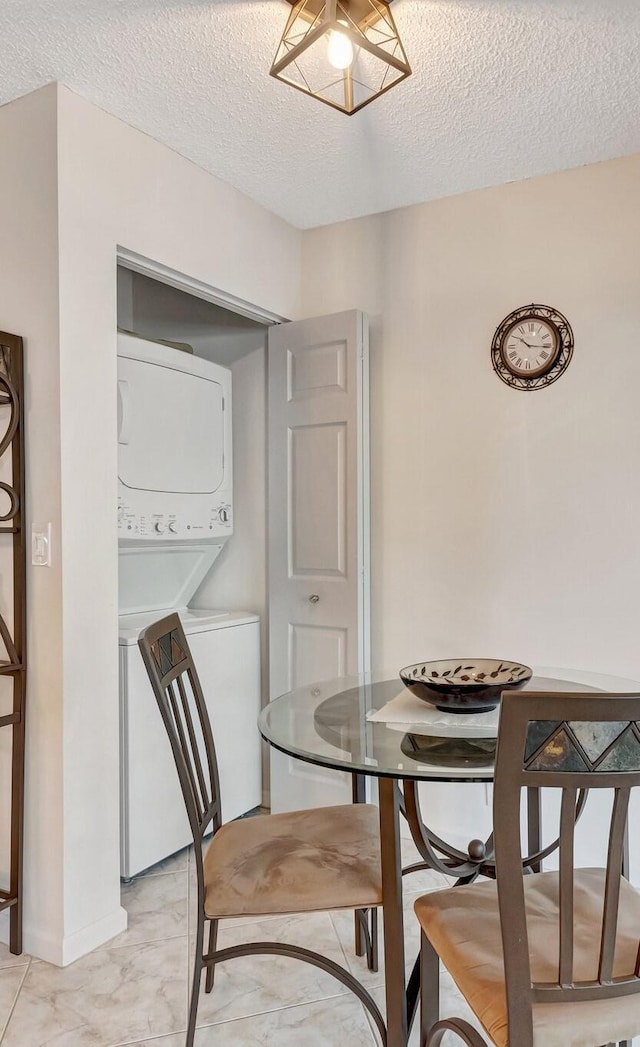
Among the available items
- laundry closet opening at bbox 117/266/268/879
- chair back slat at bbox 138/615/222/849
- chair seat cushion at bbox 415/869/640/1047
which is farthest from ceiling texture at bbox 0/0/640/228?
chair seat cushion at bbox 415/869/640/1047

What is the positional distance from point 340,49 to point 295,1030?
2413mm

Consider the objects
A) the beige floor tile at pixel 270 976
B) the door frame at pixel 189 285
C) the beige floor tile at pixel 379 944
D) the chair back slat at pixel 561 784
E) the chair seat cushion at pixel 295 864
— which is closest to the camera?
the chair back slat at pixel 561 784

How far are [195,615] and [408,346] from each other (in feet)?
4.92

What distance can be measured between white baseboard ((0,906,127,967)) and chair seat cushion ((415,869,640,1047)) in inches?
46.1

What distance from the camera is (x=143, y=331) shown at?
352cm

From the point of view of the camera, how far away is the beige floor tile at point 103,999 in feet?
5.82

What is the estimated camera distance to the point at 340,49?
1725 mm

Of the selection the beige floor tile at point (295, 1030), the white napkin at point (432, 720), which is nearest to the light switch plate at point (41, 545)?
the white napkin at point (432, 720)

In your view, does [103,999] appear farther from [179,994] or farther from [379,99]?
[379,99]

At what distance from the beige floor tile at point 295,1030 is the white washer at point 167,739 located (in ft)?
2.69

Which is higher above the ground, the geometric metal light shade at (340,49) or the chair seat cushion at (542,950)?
the geometric metal light shade at (340,49)

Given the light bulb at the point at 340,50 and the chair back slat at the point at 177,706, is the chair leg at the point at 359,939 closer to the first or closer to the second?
the chair back slat at the point at 177,706

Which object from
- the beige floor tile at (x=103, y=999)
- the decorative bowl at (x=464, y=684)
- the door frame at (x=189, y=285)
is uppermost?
the door frame at (x=189, y=285)

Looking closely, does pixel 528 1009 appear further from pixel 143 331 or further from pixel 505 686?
pixel 143 331
